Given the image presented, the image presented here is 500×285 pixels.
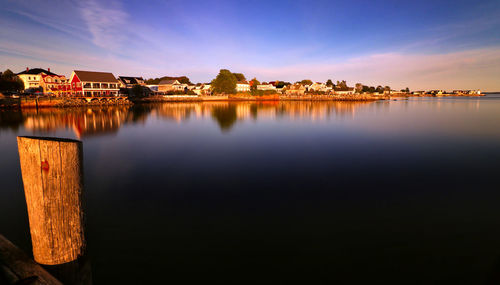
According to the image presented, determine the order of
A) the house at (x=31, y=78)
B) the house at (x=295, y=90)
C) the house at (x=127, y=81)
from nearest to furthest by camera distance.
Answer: the house at (x=31, y=78)
the house at (x=127, y=81)
the house at (x=295, y=90)

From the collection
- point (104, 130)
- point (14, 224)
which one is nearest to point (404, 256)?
point (14, 224)

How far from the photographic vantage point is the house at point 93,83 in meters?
58.0

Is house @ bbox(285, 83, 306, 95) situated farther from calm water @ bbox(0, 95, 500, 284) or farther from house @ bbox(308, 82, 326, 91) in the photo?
calm water @ bbox(0, 95, 500, 284)

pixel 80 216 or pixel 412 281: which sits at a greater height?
pixel 80 216

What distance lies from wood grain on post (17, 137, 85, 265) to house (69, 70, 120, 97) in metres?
67.6

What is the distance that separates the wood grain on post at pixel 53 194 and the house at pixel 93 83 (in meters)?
67.6

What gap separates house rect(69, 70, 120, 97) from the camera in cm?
5796

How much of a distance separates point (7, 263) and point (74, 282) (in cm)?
106

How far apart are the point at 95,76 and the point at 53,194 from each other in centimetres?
7140

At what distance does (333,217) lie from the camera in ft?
24.7

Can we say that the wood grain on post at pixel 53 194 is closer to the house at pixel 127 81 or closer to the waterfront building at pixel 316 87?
the house at pixel 127 81

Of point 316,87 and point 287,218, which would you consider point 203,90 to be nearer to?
point 316,87

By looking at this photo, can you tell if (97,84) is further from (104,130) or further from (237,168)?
(237,168)

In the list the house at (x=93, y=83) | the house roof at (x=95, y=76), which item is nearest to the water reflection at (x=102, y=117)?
the house at (x=93, y=83)
